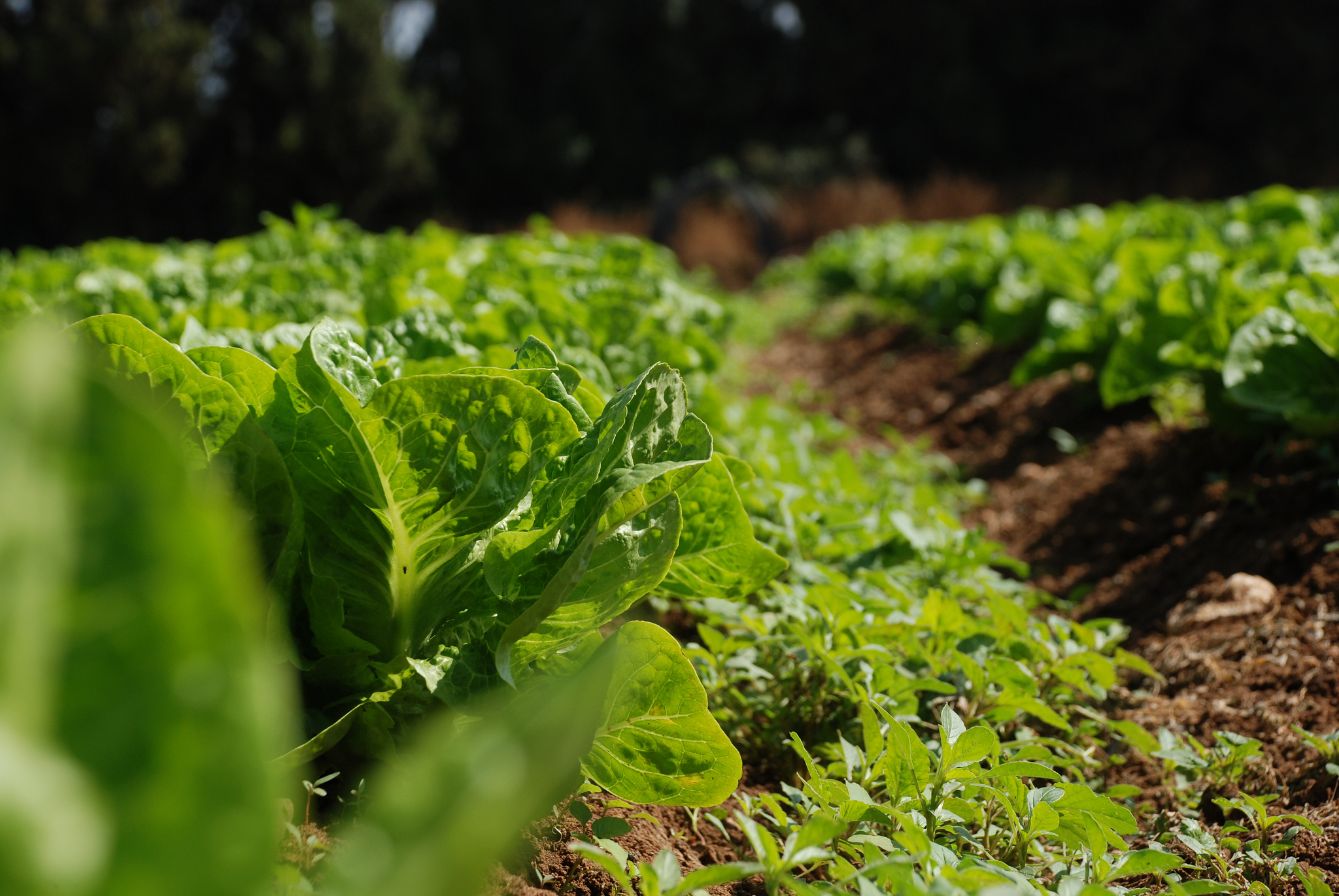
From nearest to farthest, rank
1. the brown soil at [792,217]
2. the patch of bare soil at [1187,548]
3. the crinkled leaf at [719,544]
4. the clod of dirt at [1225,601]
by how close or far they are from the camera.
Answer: the crinkled leaf at [719,544], the patch of bare soil at [1187,548], the clod of dirt at [1225,601], the brown soil at [792,217]

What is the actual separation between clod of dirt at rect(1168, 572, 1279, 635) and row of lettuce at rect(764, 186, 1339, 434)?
0.51m

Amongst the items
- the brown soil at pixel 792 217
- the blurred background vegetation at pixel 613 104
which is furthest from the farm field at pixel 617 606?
the blurred background vegetation at pixel 613 104

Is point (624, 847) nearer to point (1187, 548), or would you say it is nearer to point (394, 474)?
point (394, 474)

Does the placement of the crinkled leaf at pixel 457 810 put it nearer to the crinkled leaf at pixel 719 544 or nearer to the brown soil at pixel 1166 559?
the brown soil at pixel 1166 559

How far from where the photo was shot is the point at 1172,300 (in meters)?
3.20

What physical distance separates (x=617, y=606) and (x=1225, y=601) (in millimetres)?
1807

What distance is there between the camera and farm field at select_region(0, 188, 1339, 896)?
379mm

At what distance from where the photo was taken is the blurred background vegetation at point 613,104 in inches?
683

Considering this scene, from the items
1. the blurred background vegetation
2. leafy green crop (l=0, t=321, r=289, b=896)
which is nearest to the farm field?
leafy green crop (l=0, t=321, r=289, b=896)

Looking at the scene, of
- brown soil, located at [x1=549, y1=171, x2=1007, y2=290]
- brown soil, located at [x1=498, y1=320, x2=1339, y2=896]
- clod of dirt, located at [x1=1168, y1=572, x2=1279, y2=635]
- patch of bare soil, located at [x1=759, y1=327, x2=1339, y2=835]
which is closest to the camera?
brown soil, located at [x1=498, y1=320, x2=1339, y2=896]

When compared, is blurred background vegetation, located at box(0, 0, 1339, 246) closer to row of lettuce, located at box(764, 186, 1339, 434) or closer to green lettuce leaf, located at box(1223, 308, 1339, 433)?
row of lettuce, located at box(764, 186, 1339, 434)

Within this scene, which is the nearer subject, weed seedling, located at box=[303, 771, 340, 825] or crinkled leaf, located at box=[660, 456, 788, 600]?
weed seedling, located at box=[303, 771, 340, 825]

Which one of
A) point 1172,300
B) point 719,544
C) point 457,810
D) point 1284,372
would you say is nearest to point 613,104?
point 1172,300

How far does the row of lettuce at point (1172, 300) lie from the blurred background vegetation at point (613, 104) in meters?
11.8
